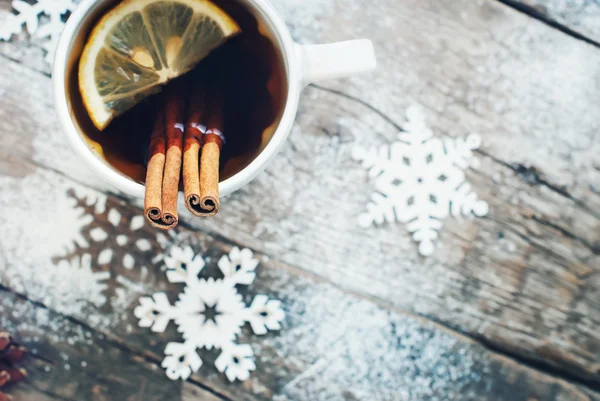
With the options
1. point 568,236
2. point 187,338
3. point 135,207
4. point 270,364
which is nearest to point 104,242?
point 135,207

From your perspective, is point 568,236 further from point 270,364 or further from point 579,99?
point 270,364

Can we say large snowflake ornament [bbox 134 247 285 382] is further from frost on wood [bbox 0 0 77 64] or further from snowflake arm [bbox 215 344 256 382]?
frost on wood [bbox 0 0 77 64]

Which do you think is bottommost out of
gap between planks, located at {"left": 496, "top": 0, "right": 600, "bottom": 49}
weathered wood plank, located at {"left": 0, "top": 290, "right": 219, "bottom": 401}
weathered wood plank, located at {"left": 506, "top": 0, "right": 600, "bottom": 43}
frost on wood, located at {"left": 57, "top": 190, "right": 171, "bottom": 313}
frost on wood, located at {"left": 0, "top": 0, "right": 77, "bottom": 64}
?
weathered wood plank, located at {"left": 0, "top": 290, "right": 219, "bottom": 401}

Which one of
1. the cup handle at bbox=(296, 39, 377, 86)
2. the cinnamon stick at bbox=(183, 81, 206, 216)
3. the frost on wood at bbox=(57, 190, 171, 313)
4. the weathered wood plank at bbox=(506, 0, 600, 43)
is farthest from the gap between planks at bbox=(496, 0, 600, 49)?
the frost on wood at bbox=(57, 190, 171, 313)

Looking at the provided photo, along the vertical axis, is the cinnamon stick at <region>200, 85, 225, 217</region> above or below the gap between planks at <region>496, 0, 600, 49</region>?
below

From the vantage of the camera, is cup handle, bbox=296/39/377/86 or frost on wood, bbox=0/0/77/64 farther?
Answer: frost on wood, bbox=0/0/77/64

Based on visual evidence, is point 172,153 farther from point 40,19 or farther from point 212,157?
point 40,19

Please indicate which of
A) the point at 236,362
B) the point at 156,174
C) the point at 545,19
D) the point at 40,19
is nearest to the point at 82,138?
the point at 156,174
